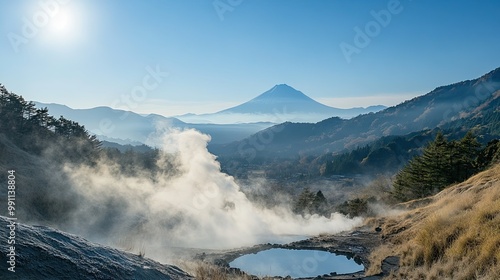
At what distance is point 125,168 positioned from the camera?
60062 mm

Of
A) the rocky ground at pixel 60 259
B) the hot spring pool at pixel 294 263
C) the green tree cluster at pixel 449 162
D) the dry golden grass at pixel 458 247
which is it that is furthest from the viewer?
the green tree cluster at pixel 449 162

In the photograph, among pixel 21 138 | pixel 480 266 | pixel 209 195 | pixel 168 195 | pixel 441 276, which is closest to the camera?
pixel 480 266

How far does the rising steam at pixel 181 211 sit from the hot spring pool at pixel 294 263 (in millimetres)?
5694

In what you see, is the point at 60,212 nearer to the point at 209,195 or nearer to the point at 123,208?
the point at 123,208

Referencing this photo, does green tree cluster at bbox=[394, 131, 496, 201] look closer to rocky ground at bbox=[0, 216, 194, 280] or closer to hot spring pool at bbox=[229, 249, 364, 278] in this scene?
hot spring pool at bbox=[229, 249, 364, 278]

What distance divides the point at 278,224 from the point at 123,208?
1613 centimetres

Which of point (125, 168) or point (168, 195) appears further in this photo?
point (125, 168)

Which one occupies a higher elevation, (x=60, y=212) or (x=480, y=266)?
(x=480, y=266)

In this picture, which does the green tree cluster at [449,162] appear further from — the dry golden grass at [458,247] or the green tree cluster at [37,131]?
the green tree cluster at [37,131]

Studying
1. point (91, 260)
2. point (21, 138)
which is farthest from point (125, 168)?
point (91, 260)

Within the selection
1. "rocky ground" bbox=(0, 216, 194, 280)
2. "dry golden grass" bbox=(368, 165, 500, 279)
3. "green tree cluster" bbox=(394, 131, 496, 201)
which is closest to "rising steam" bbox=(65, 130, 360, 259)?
"dry golden grass" bbox=(368, 165, 500, 279)

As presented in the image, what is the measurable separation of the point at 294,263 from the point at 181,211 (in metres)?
19.7

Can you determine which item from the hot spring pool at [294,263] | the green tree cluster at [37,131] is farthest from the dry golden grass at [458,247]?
the green tree cluster at [37,131]

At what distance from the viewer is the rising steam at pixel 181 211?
92.3 feet
